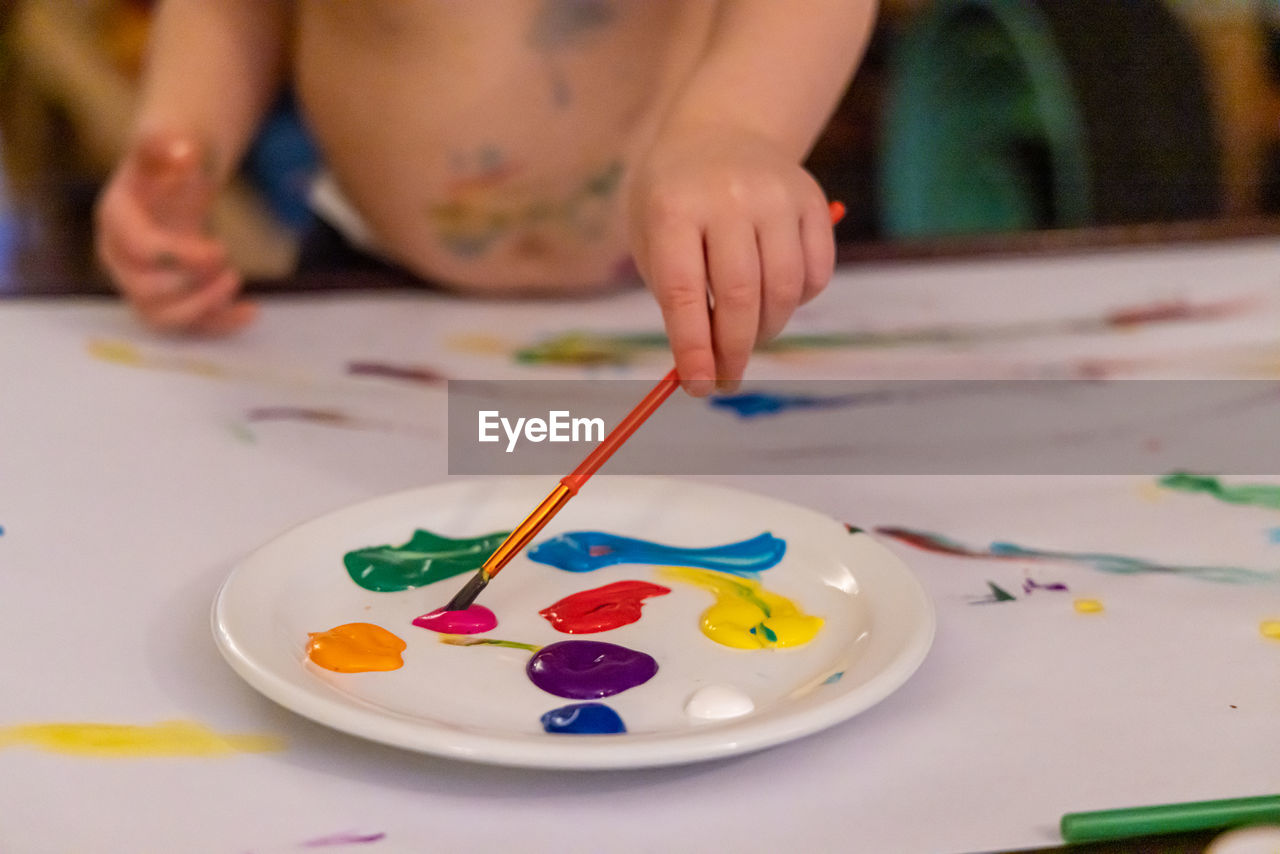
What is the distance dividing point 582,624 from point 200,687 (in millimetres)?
136

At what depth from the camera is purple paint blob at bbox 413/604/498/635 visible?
42 centimetres

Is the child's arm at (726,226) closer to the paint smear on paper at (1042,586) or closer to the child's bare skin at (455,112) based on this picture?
the child's bare skin at (455,112)

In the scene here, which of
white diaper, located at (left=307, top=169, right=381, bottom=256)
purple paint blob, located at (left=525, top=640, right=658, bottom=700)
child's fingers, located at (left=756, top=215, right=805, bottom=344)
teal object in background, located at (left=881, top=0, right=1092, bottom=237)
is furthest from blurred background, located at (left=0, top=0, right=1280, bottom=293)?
purple paint blob, located at (left=525, top=640, right=658, bottom=700)

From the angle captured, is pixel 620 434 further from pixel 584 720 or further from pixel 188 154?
pixel 188 154

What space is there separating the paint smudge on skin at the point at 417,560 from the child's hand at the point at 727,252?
116 millimetres

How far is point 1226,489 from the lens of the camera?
564 millimetres

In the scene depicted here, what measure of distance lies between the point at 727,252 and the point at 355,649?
21 centimetres

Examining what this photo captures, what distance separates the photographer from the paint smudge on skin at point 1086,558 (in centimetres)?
48

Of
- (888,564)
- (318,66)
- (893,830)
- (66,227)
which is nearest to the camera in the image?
(893,830)

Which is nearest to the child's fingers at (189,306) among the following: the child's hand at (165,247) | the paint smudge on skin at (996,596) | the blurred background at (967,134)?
the child's hand at (165,247)

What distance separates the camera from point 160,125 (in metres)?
0.84

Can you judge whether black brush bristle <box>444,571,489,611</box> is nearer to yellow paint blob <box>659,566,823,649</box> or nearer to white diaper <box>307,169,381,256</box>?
yellow paint blob <box>659,566,823,649</box>

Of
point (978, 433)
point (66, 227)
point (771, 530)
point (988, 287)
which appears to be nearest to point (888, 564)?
point (771, 530)

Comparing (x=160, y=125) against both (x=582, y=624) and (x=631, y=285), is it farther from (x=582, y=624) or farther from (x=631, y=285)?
(x=582, y=624)
